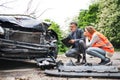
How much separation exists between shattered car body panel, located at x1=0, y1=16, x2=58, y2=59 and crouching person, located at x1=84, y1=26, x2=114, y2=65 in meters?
1.19

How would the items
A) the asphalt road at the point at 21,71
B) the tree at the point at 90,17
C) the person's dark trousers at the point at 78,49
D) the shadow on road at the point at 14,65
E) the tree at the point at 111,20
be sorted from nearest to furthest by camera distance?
the asphalt road at the point at 21,71 < the person's dark trousers at the point at 78,49 < the shadow on road at the point at 14,65 < the tree at the point at 111,20 < the tree at the point at 90,17

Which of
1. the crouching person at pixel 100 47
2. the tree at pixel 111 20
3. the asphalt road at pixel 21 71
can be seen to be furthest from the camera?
the tree at pixel 111 20

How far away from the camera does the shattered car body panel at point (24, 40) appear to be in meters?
9.05

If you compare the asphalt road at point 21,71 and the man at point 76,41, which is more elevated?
the man at point 76,41

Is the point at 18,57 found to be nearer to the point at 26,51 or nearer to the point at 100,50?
the point at 26,51

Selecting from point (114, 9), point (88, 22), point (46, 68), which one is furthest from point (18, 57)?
point (88, 22)

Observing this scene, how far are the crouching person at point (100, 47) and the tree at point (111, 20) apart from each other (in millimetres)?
8011

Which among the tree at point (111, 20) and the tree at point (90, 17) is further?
the tree at point (90, 17)

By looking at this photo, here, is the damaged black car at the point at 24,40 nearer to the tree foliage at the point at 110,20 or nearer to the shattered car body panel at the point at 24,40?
the shattered car body panel at the point at 24,40

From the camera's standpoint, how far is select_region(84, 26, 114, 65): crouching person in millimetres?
9141

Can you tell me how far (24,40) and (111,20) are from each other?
884 cm

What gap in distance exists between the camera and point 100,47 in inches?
366

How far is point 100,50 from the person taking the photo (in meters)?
9.17

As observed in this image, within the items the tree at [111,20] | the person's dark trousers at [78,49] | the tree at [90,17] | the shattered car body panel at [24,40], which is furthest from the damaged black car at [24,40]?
the tree at [90,17]
